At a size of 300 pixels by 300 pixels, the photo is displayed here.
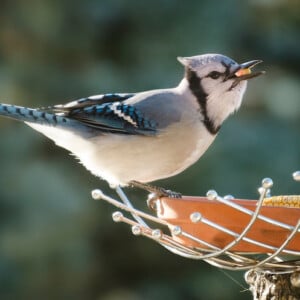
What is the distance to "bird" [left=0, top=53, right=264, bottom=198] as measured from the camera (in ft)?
7.47

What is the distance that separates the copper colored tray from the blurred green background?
106 inches

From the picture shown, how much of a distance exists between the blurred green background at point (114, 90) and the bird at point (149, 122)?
2188 millimetres

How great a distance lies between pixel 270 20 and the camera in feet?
18.4

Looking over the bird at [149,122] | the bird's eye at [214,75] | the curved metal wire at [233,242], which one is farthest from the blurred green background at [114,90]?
the curved metal wire at [233,242]

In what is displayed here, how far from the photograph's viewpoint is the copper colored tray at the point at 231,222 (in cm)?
178

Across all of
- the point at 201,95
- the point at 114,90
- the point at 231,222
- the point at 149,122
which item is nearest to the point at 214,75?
the point at 201,95

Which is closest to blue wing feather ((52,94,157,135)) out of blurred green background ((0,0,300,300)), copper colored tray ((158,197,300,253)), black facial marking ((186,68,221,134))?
black facial marking ((186,68,221,134))

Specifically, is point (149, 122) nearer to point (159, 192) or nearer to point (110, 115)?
point (110, 115)

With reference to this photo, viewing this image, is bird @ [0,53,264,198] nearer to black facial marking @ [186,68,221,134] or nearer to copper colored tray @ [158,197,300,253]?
black facial marking @ [186,68,221,134]

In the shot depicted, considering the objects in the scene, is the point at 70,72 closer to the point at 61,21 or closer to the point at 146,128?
the point at 61,21

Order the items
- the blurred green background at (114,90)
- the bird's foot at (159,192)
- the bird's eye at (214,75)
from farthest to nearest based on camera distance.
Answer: the blurred green background at (114,90) < the bird's eye at (214,75) < the bird's foot at (159,192)

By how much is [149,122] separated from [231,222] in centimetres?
65

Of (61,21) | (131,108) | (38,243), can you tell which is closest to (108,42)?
(61,21)

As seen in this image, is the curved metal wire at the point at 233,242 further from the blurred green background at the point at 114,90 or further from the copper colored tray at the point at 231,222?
the blurred green background at the point at 114,90
